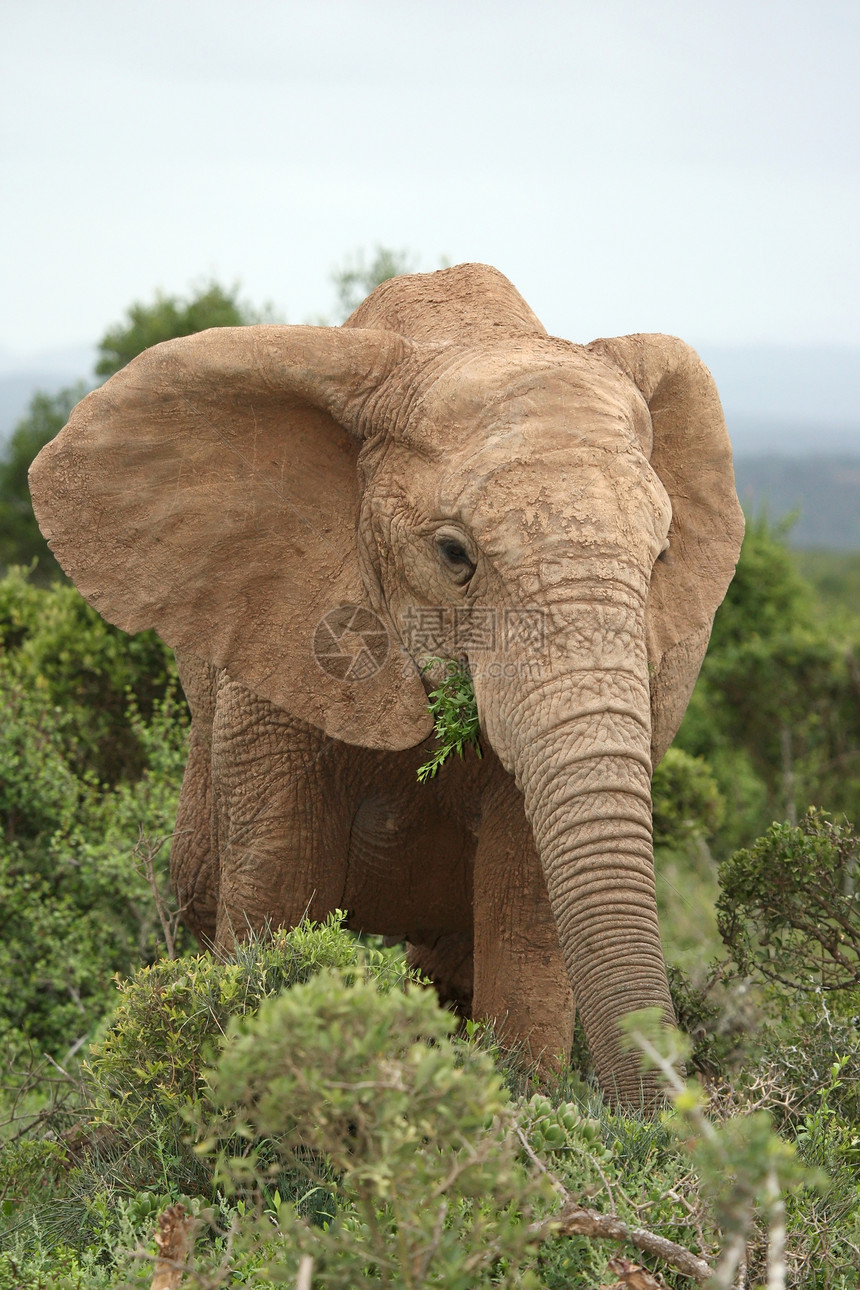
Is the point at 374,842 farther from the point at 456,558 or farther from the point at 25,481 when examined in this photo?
the point at 25,481

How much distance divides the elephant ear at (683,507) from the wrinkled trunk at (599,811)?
0.91m

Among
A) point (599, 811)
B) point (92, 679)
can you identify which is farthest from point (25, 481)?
point (599, 811)

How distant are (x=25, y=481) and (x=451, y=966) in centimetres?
1398

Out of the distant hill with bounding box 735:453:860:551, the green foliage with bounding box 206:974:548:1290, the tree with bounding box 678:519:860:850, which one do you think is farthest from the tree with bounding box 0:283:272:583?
the distant hill with bounding box 735:453:860:551

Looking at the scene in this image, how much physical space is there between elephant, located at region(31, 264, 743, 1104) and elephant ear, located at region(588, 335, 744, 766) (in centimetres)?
1

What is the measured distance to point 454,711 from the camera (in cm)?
427

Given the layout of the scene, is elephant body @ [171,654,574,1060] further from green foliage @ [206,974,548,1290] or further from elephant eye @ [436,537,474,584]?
green foliage @ [206,974,548,1290]

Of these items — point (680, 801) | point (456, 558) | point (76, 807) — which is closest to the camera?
point (456, 558)

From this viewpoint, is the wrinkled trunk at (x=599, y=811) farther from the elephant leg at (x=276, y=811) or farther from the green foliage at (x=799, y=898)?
the green foliage at (x=799, y=898)

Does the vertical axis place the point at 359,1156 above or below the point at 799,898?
above

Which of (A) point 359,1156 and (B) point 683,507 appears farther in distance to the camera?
(B) point 683,507

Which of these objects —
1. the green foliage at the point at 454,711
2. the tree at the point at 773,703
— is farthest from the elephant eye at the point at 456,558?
the tree at the point at 773,703

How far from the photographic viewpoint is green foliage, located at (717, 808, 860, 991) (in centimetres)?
541

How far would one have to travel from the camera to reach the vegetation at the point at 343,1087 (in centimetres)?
257
